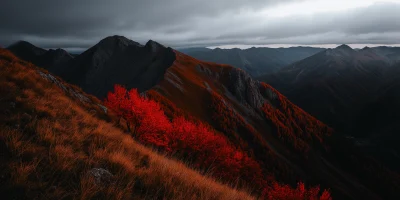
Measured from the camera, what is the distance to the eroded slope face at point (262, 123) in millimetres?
97500

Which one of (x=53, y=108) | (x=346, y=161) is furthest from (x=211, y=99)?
(x=346, y=161)

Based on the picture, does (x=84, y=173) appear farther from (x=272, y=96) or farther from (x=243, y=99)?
(x=272, y=96)

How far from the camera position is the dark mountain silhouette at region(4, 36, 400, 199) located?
96.7m

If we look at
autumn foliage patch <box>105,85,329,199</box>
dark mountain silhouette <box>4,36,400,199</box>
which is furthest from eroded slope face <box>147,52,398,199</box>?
autumn foliage patch <box>105,85,329,199</box>

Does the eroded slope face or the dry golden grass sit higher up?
the dry golden grass

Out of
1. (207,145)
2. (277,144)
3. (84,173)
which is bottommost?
(277,144)

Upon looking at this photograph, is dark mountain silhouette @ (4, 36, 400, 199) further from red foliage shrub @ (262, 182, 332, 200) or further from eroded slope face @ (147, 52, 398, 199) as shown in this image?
red foliage shrub @ (262, 182, 332, 200)

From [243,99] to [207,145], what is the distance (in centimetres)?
10005

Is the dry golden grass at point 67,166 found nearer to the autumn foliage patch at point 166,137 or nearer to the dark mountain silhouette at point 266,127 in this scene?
the autumn foliage patch at point 166,137

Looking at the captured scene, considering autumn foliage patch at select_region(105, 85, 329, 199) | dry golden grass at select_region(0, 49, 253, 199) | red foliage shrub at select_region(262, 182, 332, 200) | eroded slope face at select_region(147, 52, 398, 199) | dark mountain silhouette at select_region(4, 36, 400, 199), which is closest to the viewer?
dry golden grass at select_region(0, 49, 253, 199)

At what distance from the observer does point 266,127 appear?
130000mm

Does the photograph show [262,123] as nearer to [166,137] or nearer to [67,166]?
[166,137]

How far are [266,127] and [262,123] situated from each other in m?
3.59

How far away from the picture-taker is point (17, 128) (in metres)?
5.81
